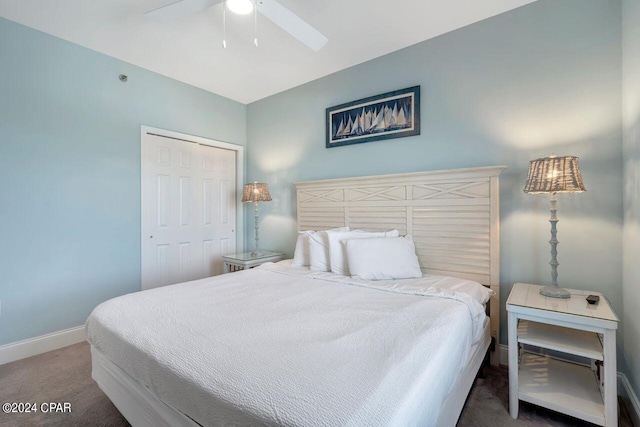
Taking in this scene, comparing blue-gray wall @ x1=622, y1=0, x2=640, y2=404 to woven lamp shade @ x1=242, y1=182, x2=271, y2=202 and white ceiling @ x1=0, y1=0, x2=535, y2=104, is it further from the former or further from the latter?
woven lamp shade @ x1=242, y1=182, x2=271, y2=202

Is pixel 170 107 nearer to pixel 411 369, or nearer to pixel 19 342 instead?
pixel 19 342

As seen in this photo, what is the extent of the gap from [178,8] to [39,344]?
2.85 meters

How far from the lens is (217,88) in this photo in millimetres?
3465

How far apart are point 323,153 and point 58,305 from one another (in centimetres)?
286

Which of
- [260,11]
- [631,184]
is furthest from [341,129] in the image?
[631,184]

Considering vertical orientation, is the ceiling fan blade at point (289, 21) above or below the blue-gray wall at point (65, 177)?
above

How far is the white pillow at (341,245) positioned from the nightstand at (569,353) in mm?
1065

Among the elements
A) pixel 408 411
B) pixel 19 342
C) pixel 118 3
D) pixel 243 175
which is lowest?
pixel 19 342

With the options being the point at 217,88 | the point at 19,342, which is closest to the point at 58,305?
the point at 19,342

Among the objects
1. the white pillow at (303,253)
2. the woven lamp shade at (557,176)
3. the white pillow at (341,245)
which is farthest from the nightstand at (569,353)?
the white pillow at (303,253)

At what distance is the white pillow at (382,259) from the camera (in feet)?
7.01

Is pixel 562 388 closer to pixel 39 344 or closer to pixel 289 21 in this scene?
pixel 289 21

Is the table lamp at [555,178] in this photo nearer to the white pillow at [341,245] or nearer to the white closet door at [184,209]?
the white pillow at [341,245]

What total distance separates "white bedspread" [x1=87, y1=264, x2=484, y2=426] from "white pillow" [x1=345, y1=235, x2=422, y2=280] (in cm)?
25
